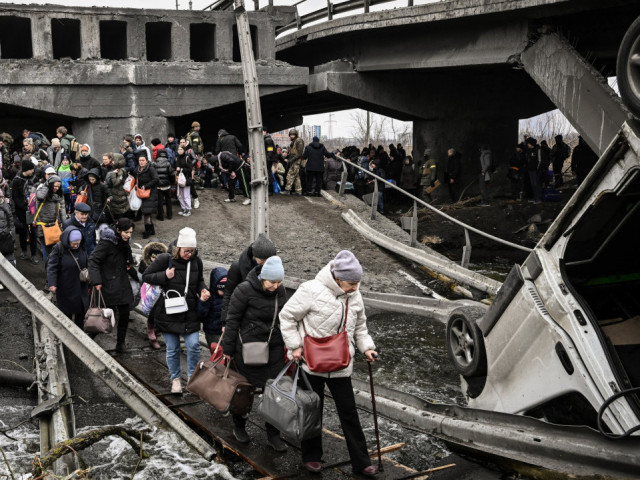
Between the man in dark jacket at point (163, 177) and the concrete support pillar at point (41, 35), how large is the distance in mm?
6706

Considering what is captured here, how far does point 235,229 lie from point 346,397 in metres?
11.7

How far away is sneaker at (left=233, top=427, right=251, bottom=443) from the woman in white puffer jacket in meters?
0.82

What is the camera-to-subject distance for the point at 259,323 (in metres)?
6.28

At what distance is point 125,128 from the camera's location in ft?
70.6

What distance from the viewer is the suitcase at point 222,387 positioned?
6.23m

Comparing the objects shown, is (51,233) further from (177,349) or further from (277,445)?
(277,445)

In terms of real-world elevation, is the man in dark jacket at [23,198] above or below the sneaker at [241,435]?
above

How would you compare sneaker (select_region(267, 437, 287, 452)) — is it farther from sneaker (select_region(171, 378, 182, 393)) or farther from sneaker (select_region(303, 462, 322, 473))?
sneaker (select_region(171, 378, 182, 393))

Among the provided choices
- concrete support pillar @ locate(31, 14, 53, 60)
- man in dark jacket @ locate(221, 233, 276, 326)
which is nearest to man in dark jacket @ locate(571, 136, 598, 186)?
concrete support pillar @ locate(31, 14, 53, 60)

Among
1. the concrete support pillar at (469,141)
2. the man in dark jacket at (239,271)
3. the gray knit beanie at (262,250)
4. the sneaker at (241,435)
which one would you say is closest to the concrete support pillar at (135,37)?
the concrete support pillar at (469,141)

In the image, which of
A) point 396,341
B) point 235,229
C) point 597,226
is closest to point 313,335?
point 597,226

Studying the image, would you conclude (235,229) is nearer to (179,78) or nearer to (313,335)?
(179,78)

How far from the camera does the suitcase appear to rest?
6230mm

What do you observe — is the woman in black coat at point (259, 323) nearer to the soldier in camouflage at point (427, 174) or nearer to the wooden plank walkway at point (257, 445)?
the wooden plank walkway at point (257, 445)
